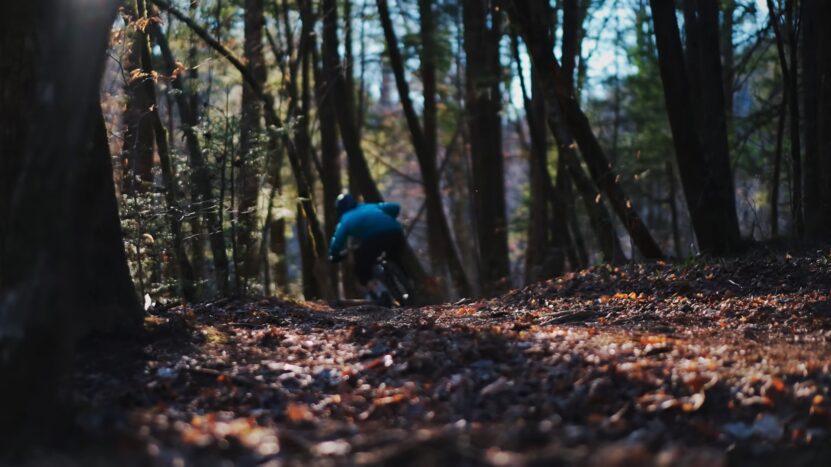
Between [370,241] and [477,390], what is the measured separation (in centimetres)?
828

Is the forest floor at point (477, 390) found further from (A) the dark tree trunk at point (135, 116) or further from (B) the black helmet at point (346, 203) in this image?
(B) the black helmet at point (346, 203)

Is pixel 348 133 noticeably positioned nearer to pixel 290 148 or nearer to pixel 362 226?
pixel 290 148

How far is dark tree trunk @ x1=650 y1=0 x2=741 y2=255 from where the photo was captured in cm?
1407

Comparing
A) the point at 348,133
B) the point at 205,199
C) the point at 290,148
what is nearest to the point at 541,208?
the point at 348,133

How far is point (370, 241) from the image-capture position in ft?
47.8

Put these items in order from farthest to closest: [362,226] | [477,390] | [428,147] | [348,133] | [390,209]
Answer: [428,147], [348,133], [390,209], [362,226], [477,390]

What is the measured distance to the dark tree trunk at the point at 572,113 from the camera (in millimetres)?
15102

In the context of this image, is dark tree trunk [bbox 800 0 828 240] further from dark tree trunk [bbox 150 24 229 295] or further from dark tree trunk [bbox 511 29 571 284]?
dark tree trunk [bbox 150 24 229 295]

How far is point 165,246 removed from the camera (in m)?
Result: 13.1

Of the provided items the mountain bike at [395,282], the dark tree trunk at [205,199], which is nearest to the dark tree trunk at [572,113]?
the mountain bike at [395,282]

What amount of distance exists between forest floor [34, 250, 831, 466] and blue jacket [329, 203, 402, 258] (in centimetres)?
424

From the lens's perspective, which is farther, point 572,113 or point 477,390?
point 572,113

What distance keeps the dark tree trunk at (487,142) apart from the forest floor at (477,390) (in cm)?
1226

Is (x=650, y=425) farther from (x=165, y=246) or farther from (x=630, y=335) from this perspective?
(x=165, y=246)
